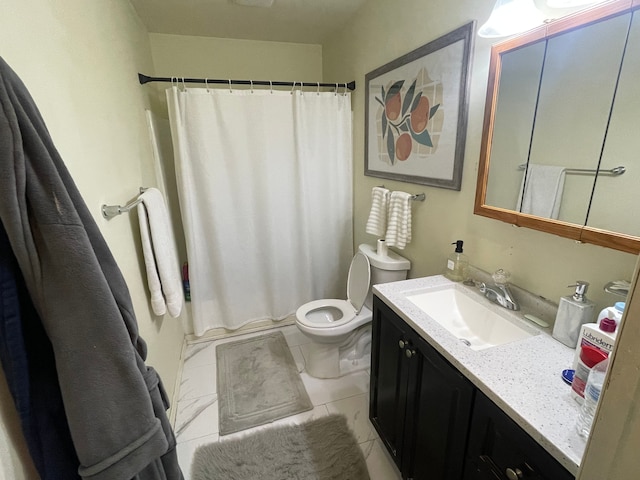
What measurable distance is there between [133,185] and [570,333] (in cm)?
192

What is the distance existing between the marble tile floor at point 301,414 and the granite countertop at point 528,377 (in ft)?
2.77

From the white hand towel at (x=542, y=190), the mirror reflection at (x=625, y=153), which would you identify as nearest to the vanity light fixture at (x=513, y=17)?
the mirror reflection at (x=625, y=153)

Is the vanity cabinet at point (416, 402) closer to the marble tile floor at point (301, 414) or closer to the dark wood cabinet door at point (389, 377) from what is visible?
the dark wood cabinet door at point (389, 377)

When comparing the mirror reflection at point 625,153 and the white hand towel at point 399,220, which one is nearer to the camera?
the mirror reflection at point 625,153

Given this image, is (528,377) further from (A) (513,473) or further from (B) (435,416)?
(B) (435,416)

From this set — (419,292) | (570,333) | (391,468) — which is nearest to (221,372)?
(391,468)

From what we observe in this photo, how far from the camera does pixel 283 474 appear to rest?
4.67ft

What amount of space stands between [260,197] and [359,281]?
3.14 ft

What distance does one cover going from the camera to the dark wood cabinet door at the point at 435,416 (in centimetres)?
91

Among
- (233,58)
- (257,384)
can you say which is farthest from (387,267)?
(233,58)

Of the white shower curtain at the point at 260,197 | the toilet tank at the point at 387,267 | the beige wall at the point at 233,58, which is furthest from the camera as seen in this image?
the beige wall at the point at 233,58

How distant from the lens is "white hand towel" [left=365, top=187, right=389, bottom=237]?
188 centimetres

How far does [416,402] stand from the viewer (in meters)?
1.15

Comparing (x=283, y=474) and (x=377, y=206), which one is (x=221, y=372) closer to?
(x=283, y=474)
